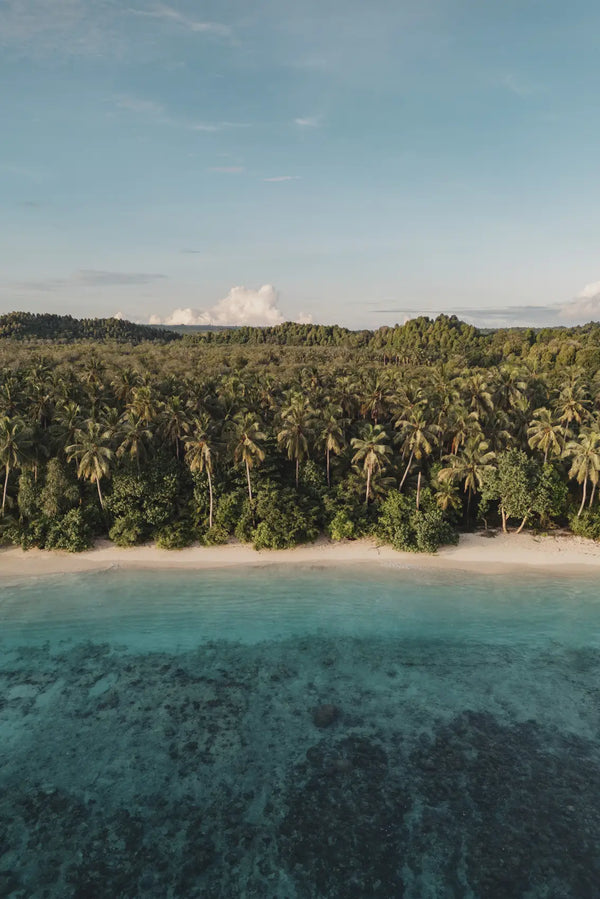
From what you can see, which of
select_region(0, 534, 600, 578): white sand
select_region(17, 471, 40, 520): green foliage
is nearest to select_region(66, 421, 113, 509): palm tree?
select_region(17, 471, 40, 520): green foliage

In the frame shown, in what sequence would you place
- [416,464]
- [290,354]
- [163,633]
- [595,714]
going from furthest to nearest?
[290,354]
[416,464]
[163,633]
[595,714]

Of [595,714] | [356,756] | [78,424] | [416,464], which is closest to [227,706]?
[356,756]

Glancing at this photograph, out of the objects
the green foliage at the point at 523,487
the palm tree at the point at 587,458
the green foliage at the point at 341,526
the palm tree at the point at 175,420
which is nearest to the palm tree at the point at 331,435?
the green foliage at the point at 341,526

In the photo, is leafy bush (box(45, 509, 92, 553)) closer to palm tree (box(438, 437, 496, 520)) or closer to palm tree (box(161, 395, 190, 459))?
palm tree (box(161, 395, 190, 459))

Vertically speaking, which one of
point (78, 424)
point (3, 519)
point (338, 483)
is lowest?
point (3, 519)

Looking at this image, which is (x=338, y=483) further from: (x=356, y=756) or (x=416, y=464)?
(x=356, y=756)

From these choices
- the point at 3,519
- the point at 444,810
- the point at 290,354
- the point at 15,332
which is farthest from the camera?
the point at 15,332
